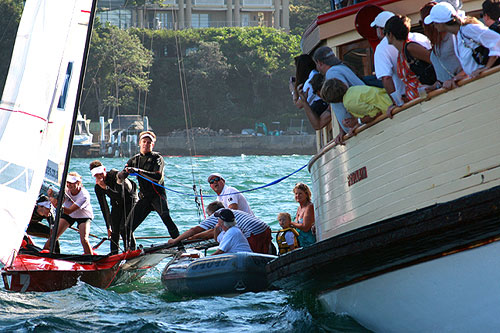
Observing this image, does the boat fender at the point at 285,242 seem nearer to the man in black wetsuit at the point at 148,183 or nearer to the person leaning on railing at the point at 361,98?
the man in black wetsuit at the point at 148,183

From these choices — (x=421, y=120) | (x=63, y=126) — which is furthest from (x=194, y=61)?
(x=421, y=120)

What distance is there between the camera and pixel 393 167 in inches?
229

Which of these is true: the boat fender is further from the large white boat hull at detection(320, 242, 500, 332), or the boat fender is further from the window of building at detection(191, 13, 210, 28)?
the window of building at detection(191, 13, 210, 28)

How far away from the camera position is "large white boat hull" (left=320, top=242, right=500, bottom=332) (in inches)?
213

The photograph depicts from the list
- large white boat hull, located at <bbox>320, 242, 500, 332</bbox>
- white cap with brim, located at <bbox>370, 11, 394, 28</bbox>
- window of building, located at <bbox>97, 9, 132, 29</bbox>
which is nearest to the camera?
large white boat hull, located at <bbox>320, 242, 500, 332</bbox>

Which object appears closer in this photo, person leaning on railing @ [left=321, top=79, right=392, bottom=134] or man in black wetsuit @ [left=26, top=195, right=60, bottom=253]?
person leaning on railing @ [left=321, top=79, right=392, bottom=134]

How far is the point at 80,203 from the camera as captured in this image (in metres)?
10.8

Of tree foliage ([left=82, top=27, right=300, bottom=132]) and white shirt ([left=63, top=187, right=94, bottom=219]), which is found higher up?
tree foliage ([left=82, top=27, right=300, bottom=132])

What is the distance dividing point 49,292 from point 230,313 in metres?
2.26

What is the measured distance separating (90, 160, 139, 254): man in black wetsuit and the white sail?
59 cm

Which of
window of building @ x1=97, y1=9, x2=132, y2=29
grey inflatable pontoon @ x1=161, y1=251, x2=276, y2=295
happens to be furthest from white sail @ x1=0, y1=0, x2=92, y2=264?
window of building @ x1=97, y1=9, x2=132, y2=29

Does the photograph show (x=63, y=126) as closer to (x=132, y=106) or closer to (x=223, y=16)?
(x=132, y=106)

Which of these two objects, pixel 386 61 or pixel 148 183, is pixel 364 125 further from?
pixel 148 183

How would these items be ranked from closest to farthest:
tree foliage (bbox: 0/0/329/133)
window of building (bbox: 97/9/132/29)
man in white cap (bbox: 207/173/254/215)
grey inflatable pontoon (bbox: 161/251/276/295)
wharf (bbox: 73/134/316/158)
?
grey inflatable pontoon (bbox: 161/251/276/295) → man in white cap (bbox: 207/173/254/215) → tree foliage (bbox: 0/0/329/133) → wharf (bbox: 73/134/316/158) → window of building (bbox: 97/9/132/29)
